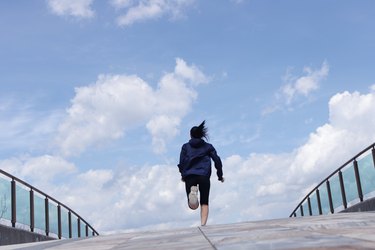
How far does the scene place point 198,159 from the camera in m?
9.06

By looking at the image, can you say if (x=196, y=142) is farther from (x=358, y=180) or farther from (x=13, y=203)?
(x=358, y=180)

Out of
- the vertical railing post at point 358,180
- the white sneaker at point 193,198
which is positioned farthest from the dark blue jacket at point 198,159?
the vertical railing post at point 358,180

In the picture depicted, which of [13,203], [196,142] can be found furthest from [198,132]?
[13,203]

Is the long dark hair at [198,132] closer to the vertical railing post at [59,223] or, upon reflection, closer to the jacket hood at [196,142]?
the jacket hood at [196,142]

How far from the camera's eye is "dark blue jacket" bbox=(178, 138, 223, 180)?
9016 mm

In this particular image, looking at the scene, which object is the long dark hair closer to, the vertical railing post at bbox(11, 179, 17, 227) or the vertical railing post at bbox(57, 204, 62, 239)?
the vertical railing post at bbox(11, 179, 17, 227)

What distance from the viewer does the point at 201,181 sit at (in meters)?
8.98

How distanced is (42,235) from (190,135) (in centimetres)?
639

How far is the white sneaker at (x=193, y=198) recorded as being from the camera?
28.7 ft

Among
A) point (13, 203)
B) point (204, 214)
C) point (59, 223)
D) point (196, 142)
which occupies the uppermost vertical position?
point (196, 142)

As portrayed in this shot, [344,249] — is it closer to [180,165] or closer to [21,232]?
[180,165]

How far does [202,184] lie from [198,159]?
396 mm

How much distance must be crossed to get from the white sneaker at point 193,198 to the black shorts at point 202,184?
0.36ft

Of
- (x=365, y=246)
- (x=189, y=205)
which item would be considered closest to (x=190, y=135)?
(x=189, y=205)
